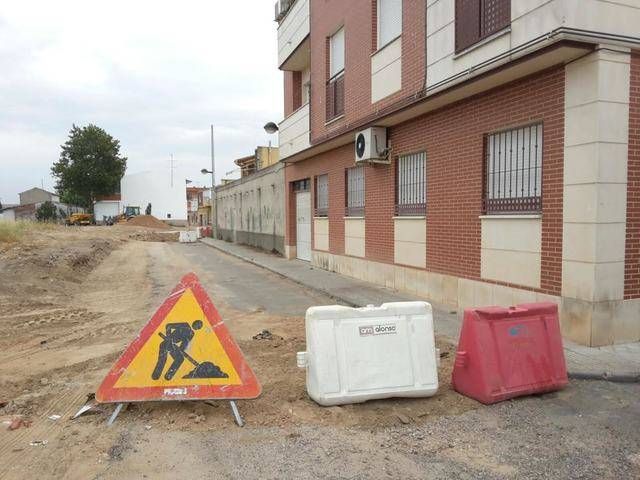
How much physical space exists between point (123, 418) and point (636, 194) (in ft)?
20.6

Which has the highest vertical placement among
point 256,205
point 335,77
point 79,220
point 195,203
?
point 335,77

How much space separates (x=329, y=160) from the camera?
51.5ft

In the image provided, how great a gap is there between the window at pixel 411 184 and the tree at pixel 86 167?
250 ft

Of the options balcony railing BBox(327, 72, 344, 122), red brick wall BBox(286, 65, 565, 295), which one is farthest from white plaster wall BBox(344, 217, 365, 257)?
balcony railing BBox(327, 72, 344, 122)

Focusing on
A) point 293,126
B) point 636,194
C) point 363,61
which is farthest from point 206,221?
point 636,194

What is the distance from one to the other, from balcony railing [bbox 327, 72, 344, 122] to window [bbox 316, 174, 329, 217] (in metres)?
2.09

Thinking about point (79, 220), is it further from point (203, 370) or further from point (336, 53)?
point (203, 370)

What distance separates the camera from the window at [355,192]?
1376 cm

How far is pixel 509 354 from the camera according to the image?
4.91 m

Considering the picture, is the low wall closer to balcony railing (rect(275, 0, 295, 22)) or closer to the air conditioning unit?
balcony railing (rect(275, 0, 295, 22))

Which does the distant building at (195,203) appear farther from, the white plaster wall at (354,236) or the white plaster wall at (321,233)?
the white plaster wall at (354,236)

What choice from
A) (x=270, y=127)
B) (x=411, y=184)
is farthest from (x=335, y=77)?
(x=270, y=127)

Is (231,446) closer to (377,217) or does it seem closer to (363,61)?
(377,217)

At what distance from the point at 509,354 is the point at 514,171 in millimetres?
3862
